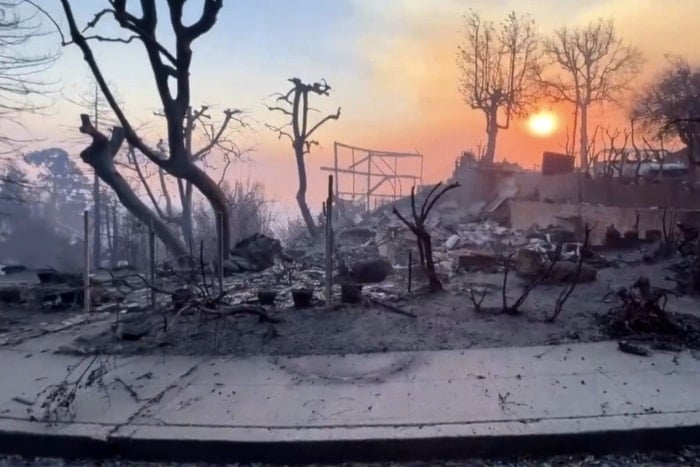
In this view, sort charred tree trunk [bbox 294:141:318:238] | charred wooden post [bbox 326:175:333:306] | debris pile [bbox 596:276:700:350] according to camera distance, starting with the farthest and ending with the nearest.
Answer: charred tree trunk [bbox 294:141:318:238] → charred wooden post [bbox 326:175:333:306] → debris pile [bbox 596:276:700:350]

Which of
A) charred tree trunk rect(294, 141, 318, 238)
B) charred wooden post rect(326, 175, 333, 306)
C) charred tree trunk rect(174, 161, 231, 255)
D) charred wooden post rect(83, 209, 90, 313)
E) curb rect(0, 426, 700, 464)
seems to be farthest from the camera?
charred tree trunk rect(294, 141, 318, 238)

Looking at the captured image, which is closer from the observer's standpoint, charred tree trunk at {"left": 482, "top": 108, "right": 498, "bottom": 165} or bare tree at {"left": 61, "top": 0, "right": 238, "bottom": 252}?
bare tree at {"left": 61, "top": 0, "right": 238, "bottom": 252}

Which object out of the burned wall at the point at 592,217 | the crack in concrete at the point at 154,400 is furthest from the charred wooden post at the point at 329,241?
the burned wall at the point at 592,217

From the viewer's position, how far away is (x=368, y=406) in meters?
3.99

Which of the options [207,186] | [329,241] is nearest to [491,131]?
[207,186]

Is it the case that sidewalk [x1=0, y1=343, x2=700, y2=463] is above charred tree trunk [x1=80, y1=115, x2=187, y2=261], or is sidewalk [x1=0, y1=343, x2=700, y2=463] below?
below

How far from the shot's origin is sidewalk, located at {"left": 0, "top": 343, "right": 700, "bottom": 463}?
11.4 ft

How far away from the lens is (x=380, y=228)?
59.4ft

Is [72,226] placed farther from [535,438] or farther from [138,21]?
[535,438]

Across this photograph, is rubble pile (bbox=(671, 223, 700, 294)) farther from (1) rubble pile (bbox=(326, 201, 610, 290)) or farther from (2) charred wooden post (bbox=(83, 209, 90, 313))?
(2) charred wooden post (bbox=(83, 209, 90, 313))

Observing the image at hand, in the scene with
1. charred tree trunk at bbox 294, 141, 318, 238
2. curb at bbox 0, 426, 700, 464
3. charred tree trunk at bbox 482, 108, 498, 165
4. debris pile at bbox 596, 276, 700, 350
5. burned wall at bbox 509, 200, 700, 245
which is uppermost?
charred tree trunk at bbox 482, 108, 498, 165

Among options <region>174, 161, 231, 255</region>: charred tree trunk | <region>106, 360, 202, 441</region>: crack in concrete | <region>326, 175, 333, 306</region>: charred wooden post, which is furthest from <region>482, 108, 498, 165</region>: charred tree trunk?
<region>106, 360, 202, 441</region>: crack in concrete

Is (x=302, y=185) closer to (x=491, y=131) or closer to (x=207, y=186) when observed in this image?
(x=207, y=186)

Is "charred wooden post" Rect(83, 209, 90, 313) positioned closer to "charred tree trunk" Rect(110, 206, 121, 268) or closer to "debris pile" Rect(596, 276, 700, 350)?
"debris pile" Rect(596, 276, 700, 350)
